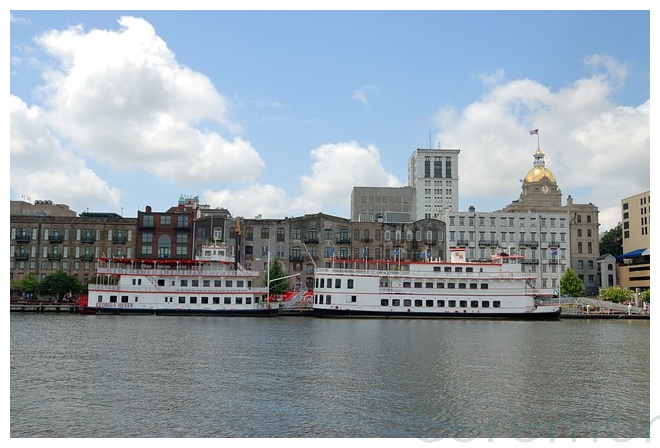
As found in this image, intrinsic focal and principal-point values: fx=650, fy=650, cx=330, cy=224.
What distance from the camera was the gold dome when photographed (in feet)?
487

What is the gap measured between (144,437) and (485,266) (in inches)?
2328

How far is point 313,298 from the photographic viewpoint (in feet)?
260

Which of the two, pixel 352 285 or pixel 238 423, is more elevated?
pixel 352 285

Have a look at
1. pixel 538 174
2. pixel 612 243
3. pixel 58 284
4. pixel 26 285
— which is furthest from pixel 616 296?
pixel 26 285

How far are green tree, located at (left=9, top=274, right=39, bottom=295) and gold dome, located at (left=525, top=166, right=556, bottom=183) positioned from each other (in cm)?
10759

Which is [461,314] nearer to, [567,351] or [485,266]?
[485,266]

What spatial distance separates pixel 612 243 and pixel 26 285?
4250 inches

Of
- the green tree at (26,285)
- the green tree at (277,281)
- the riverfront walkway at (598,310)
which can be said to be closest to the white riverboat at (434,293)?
the riverfront walkway at (598,310)

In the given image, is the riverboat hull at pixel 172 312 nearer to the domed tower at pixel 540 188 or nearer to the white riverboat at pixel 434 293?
the white riverboat at pixel 434 293

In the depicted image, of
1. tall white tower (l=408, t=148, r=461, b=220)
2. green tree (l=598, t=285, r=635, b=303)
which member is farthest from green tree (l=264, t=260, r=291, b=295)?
tall white tower (l=408, t=148, r=461, b=220)

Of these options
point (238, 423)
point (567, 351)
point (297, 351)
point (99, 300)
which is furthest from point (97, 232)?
point (238, 423)

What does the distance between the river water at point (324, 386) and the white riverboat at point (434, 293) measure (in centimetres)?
2388

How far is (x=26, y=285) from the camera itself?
284 ft

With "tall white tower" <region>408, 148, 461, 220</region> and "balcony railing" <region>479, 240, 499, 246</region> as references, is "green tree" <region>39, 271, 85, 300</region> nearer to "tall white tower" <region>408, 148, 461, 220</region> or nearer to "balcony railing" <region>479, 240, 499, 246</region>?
"balcony railing" <region>479, 240, 499, 246</region>
